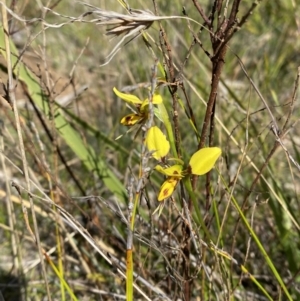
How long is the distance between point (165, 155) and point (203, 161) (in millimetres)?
47

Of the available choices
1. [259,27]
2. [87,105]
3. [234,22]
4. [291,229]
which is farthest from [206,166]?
[259,27]

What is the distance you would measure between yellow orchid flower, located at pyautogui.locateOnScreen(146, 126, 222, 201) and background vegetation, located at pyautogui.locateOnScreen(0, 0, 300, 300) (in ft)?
0.16

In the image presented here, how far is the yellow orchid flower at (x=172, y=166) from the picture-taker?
0.64 meters

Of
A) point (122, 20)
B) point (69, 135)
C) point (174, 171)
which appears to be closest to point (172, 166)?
point (174, 171)

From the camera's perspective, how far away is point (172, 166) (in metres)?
0.65

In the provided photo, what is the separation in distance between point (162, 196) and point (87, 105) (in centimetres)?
143

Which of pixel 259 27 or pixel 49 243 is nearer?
pixel 49 243

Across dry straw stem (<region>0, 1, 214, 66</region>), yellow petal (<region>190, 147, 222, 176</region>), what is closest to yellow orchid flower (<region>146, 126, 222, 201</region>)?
yellow petal (<region>190, 147, 222, 176</region>)

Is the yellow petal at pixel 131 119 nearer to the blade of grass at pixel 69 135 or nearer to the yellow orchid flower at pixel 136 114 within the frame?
the yellow orchid flower at pixel 136 114

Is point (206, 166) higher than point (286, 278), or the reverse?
point (206, 166)

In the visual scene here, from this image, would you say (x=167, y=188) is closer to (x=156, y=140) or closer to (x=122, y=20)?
(x=156, y=140)

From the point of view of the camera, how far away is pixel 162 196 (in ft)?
2.10

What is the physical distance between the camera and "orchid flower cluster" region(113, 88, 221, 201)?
64 cm

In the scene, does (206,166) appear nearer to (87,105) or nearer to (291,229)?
(291,229)
